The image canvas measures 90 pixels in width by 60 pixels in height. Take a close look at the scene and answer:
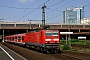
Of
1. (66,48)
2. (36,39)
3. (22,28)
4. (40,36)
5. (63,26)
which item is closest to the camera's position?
(40,36)

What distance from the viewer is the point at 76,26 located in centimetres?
12438

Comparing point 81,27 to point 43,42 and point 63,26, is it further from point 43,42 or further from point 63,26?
point 43,42

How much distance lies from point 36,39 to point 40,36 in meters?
2.88

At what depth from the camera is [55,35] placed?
96.5 feet

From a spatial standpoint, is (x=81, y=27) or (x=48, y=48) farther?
(x=81, y=27)

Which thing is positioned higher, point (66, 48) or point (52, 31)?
point (52, 31)

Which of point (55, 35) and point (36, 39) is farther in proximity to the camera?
point (36, 39)

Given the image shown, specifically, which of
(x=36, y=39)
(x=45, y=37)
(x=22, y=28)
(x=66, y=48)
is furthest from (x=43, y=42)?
(x=22, y=28)

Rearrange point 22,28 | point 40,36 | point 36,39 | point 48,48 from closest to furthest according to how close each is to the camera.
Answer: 1. point 48,48
2. point 40,36
3. point 36,39
4. point 22,28

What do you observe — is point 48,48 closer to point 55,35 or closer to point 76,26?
point 55,35

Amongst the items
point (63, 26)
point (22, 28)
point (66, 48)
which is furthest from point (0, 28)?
point (66, 48)

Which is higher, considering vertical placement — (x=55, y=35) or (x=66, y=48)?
(x=55, y=35)

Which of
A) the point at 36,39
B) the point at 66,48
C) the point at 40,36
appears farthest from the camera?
the point at 66,48

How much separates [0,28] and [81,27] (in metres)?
44.9
